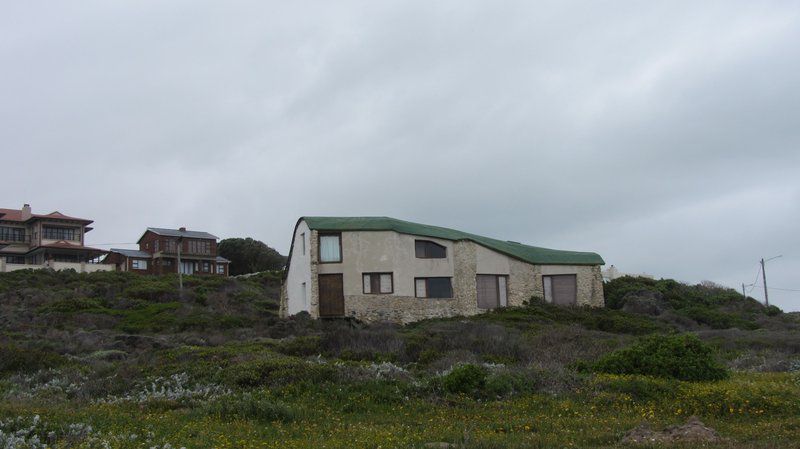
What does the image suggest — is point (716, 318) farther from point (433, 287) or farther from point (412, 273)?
point (412, 273)

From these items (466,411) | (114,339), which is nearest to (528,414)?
(466,411)

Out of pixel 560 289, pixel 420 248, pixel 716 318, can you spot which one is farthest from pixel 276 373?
pixel 716 318

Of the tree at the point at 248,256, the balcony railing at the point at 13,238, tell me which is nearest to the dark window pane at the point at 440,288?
the tree at the point at 248,256

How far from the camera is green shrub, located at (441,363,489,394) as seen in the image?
1356cm

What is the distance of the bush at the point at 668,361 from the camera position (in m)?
15.0

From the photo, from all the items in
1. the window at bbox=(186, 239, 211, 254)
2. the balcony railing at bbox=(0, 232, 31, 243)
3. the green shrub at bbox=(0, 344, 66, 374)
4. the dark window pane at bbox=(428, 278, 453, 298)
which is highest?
the balcony railing at bbox=(0, 232, 31, 243)

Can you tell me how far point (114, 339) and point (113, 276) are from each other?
99.0 feet

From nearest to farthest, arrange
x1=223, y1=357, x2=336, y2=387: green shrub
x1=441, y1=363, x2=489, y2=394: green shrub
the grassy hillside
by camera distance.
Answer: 1. the grassy hillside
2. x1=441, y1=363, x2=489, y2=394: green shrub
3. x1=223, y1=357, x2=336, y2=387: green shrub

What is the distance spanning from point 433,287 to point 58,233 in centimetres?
4767

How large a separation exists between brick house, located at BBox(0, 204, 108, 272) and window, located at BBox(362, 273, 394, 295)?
137 ft

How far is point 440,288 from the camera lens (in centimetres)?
3628

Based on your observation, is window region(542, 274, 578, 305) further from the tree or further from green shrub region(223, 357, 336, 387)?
the tree

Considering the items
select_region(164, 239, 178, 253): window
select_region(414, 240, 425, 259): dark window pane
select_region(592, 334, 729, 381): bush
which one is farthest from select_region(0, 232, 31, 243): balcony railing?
select_region(592, 334, 729, 381): bush

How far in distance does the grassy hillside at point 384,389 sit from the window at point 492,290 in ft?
31.3
